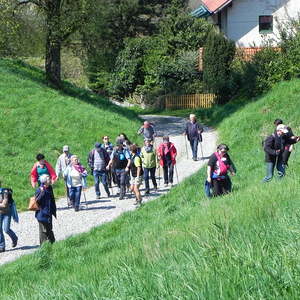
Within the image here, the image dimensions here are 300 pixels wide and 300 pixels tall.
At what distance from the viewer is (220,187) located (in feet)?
47.2

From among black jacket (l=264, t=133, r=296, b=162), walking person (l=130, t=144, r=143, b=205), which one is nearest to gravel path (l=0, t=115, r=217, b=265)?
walking person (l=130, t=144, r=143, b=205)

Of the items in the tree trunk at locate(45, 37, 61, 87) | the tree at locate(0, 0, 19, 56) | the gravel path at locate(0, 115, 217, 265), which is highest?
the tree at locate(0, 0, 19, 56)

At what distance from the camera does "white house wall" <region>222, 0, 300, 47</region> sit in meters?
43.7

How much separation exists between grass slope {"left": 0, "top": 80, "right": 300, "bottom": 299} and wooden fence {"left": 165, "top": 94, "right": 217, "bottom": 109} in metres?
26.4

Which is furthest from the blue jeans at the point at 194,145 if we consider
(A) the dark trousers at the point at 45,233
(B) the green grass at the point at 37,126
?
(A) the dark trousers at the point at 45,233

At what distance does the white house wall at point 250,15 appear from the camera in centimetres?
4366

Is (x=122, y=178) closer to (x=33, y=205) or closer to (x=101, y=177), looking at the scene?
(x=101, y=177)

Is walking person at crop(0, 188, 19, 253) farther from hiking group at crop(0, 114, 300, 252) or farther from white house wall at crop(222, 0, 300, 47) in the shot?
white house wall at crop(222, 0, 300, 47)

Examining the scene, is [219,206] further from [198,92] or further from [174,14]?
[174,14]

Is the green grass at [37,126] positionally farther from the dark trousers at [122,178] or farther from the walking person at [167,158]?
the walking person at [167,158]

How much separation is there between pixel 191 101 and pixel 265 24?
712 centimetres

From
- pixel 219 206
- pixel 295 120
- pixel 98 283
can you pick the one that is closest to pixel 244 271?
pixel 98 283

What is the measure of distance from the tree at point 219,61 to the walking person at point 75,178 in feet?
80.0

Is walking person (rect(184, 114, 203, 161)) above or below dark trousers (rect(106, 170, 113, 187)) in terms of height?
above
